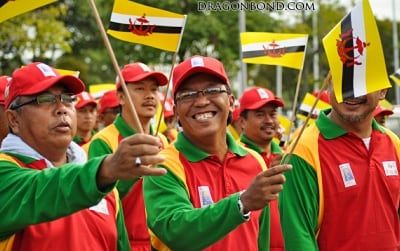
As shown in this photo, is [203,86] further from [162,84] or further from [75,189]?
[162,84]

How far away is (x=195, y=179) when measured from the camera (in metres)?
4.04

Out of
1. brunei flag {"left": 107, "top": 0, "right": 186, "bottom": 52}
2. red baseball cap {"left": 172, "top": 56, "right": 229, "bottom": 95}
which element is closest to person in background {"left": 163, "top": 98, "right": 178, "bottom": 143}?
brunei flag {"left": 107, "top": 0, "right": 186, "bottom": 52}

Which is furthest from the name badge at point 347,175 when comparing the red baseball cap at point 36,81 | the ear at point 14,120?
the ear at point 14,120

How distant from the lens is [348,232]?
4289 millimetres

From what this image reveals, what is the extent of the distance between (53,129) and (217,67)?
3.47ft

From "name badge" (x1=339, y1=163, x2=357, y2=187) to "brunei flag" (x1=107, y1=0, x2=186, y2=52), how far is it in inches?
50.7

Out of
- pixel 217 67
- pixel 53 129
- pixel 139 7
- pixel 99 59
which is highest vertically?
pixel 99 59

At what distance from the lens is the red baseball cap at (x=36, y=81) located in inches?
139

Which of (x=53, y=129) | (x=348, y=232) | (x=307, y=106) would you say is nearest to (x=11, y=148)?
(x=53, y=129)

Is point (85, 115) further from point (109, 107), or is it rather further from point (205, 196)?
point (205, 196)

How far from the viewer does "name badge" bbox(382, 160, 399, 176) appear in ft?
14.6

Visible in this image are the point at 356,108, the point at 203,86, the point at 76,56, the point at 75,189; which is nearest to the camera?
the point at 75,189

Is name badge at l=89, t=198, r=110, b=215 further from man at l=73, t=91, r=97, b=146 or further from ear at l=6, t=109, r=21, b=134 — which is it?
man at l=73, t=91, r=97, b=146

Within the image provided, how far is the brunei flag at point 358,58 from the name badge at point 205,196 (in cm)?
89
